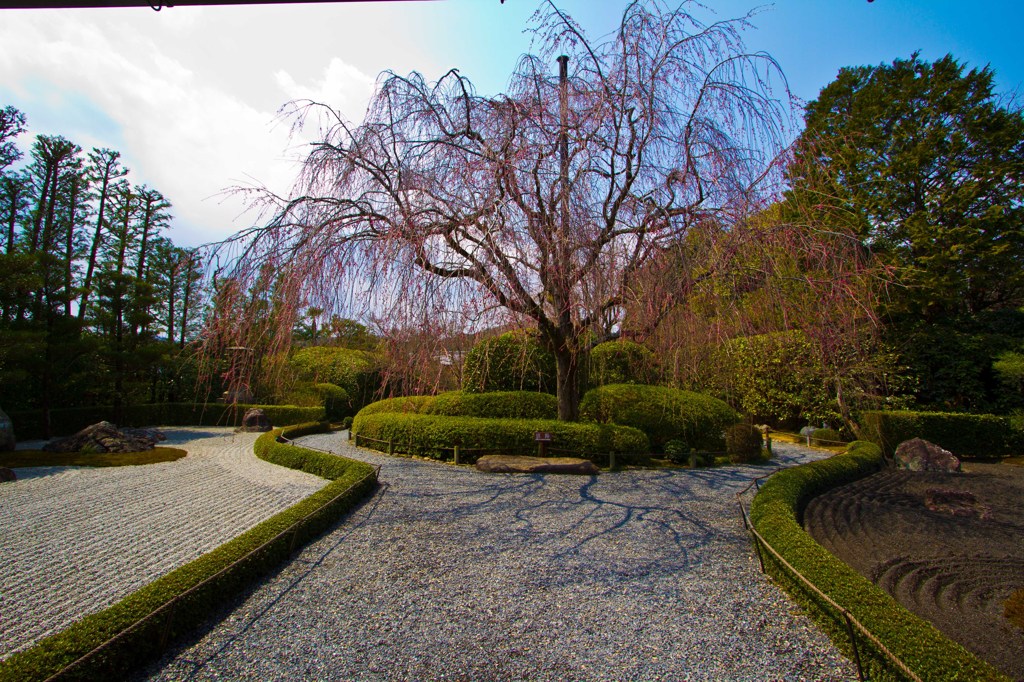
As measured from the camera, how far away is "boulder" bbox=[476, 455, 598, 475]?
755 centimetres

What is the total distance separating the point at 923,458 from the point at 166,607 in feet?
37.5

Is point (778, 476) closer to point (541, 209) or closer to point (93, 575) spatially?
point (541, 209)

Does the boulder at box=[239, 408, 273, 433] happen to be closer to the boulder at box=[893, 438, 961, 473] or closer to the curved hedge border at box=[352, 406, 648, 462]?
the curved hedge border at box=[352, 406, 648, 462]

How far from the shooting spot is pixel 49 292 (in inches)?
508

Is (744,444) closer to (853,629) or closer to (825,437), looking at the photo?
(825,437)

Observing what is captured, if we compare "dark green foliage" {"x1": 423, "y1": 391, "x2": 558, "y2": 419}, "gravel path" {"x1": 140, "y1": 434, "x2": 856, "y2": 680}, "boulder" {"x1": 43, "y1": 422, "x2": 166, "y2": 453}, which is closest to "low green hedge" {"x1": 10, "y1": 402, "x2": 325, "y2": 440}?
"boulder" {"x1": 43, "y1": 422, "x2": 166, "y2": 453}

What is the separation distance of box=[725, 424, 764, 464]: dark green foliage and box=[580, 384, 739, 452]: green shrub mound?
1.12 feet

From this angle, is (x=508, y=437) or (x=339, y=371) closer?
(x=508, y=437)

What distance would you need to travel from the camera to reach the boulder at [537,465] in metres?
7.55

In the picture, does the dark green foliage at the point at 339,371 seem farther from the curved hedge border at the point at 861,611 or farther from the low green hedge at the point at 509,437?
the curved hedge border at the point at 861,611

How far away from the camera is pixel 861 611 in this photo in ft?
8.54

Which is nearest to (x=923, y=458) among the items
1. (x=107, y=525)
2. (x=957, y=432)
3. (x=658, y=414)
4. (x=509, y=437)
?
(x=957, y=432)

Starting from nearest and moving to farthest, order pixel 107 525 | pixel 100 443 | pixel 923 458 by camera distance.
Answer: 1. pixel 107 525
2. pixel 923 458
3. pixel 100 443

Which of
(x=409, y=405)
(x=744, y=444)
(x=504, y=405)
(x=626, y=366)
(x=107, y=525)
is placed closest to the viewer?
(x=107, y=525)
